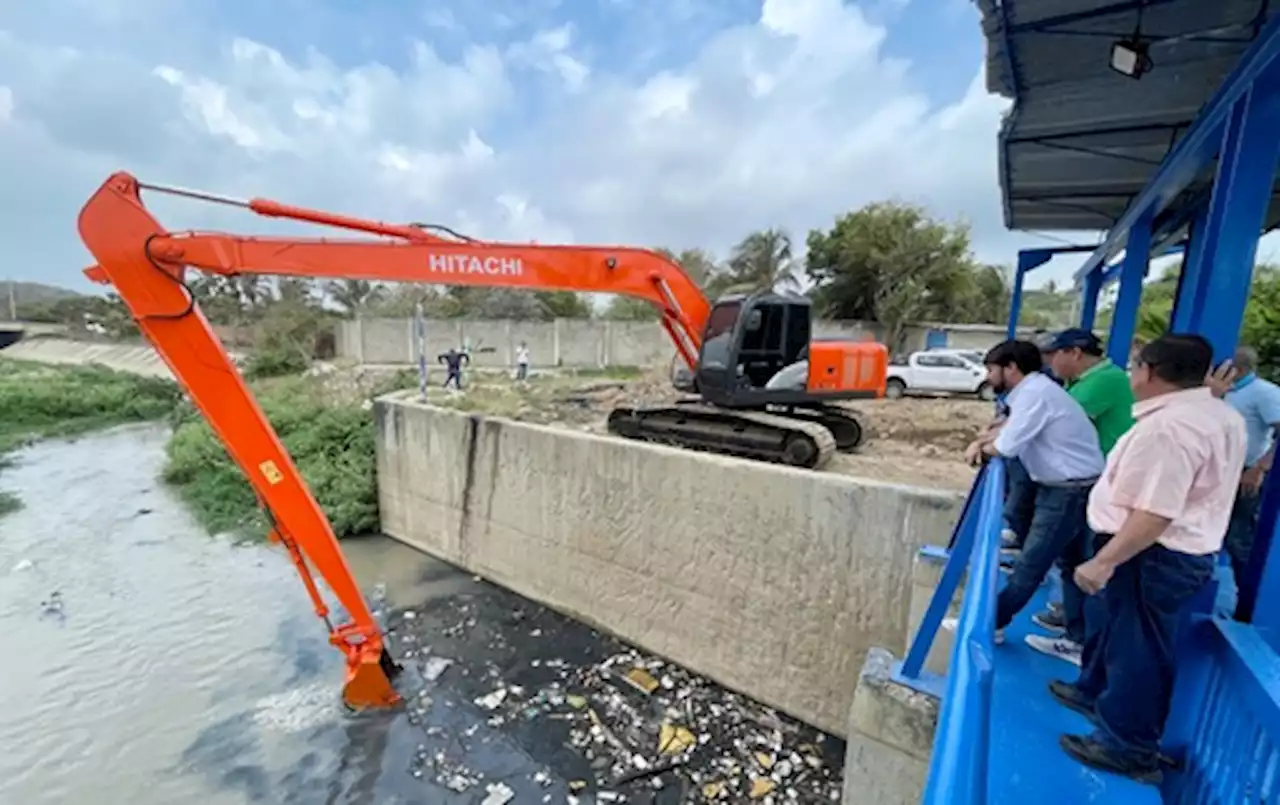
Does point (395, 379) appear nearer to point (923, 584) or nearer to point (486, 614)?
point (486, 614)

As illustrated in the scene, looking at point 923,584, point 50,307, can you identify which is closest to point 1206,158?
point 923,584

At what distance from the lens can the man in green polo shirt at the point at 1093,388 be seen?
9.27 feet

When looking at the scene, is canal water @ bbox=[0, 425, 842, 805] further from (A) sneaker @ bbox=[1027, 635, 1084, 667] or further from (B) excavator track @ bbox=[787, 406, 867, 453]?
(B) excavator track @ bbox=[787, 406, 867, 453]

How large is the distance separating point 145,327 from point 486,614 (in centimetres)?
444

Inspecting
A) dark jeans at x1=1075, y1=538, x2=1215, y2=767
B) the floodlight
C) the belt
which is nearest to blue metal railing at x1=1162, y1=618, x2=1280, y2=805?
dark jeans at x1=1075, y1=538, x2=1215, y2=767

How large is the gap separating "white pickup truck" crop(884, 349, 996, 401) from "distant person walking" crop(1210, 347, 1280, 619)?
31.1ft

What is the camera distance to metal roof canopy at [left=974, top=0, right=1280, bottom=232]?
8.09 ft

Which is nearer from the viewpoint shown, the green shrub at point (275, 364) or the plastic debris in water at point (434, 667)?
the plastic debris in water at point (434, 667)

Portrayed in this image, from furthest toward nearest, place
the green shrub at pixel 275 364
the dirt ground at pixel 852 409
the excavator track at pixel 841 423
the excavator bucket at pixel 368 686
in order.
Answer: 1. the green shrub at pixel 275 364
2. the excavator track at pixel 841 423
3. the dirt ground at pixel 852 409
4. the excavator bucket at pixel 368 686

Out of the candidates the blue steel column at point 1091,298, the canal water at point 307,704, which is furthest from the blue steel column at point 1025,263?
the canal water at point 307,704

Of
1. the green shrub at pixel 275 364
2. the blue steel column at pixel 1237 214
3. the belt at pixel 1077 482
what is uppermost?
the blue steel column at pixel 1237 214

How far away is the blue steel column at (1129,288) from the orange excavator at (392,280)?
2.11 metres

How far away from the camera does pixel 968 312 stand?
20891 millimetres

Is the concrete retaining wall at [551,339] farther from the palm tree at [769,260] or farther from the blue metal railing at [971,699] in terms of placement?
the blue metal railing at [971,699]
